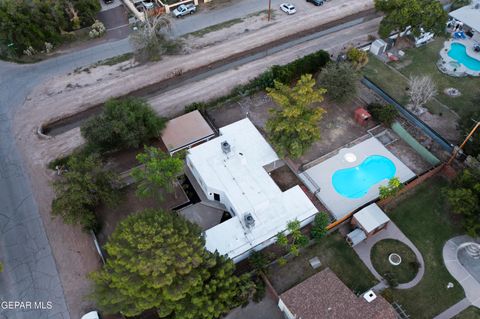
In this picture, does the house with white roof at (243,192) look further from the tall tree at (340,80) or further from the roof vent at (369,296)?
the tall tree at (340,80)

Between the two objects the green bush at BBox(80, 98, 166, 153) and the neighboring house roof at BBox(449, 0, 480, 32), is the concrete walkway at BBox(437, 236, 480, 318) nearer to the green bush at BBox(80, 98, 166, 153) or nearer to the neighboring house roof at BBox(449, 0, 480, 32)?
the green bush at BBox(80, 98, 166, 153)

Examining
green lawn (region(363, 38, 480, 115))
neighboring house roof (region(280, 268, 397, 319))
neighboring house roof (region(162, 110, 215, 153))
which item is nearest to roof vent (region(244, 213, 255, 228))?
neighboring house roof (region(280, 268, 397, 319))

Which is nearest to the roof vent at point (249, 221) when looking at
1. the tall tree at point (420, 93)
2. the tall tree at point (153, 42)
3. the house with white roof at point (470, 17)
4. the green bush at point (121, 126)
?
the green bush at point (121, 126)

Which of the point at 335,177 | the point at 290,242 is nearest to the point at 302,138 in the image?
the point at 335,177

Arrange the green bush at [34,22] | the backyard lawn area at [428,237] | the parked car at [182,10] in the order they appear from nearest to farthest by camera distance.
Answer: the backyard lawn area at [428,237]
the green bush at [34,22]
the parked car at [182,10]

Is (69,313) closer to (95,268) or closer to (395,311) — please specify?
(95,268)

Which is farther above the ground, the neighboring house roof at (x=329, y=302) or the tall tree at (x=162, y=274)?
the tall tree at (x=162, y=274)

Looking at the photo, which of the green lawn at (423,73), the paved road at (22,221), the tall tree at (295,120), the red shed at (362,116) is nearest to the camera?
the paved road at (22,221)
